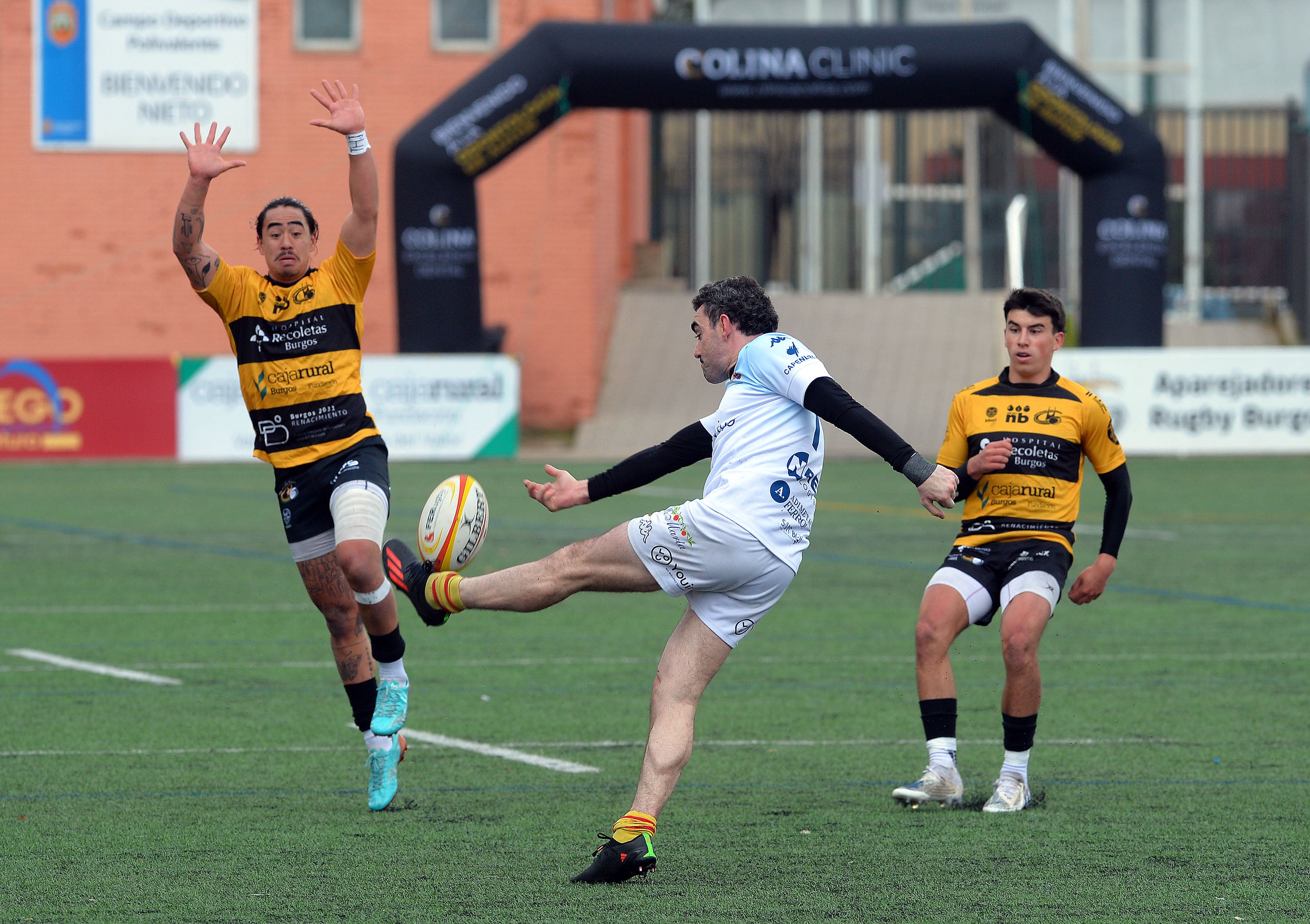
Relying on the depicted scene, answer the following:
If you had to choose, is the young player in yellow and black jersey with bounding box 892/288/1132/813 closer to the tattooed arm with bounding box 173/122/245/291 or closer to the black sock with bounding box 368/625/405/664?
the black sock with bounding box 368/625/405/664

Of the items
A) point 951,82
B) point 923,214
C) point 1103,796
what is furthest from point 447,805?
point 923,214

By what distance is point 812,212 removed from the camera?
1396 inches

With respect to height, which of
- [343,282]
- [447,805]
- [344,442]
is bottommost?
[447,805]

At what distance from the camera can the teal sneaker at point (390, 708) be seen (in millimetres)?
6367

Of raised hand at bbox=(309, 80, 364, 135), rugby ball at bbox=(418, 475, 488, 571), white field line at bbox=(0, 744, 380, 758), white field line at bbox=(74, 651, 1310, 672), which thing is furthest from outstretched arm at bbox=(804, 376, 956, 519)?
white field line at bbox=(74, 651, 1310, 672)

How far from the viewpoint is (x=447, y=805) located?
6422 mm

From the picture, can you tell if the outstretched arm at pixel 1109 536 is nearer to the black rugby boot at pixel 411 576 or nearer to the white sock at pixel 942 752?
the white sock at pixel 942 752

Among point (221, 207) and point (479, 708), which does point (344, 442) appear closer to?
point (479, 708)

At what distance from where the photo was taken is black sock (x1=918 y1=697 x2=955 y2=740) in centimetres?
641

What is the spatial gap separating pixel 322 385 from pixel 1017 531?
2.65m

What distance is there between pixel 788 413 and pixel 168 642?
6.13m

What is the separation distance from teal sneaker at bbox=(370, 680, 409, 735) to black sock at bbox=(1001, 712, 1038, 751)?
2176 mm

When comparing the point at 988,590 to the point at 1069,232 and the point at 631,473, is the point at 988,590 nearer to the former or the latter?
the point at 631,473

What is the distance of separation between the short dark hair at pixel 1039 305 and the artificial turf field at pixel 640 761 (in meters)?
1.77
